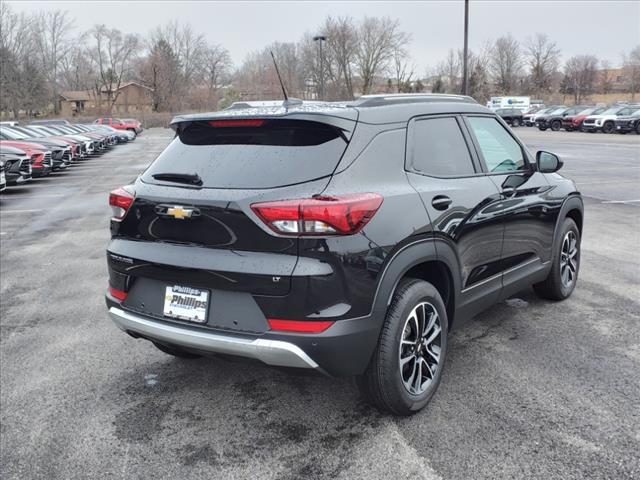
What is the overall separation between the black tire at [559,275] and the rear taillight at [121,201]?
11.4 feet

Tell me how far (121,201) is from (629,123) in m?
37.6

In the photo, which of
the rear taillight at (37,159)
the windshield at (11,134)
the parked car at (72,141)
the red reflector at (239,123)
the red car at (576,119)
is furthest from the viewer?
the red car at (576,119)

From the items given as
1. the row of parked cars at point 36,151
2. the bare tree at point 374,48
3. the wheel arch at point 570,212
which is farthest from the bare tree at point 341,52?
the wheel arch at point 570,212

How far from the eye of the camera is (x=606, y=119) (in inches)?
1431

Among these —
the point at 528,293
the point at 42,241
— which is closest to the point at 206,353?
the point at 528,293

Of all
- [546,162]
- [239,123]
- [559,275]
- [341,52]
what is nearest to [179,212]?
[239,123]

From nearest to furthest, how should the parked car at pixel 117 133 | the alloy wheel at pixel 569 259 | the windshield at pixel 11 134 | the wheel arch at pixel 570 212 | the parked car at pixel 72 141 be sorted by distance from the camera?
the wheel arch at pixel 570 212 < the alloy wheel at pixel 569 259 < the windshield at pixel 11 134 < the parked car at pixel 72 141 < the parked car at pixel 117 133

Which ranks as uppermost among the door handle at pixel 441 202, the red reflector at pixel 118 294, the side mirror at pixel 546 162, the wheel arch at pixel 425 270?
the side mirror at pixel 546 162

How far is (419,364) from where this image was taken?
3.42 m

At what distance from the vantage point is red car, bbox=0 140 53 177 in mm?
16266

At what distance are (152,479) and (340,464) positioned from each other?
3.01 ft

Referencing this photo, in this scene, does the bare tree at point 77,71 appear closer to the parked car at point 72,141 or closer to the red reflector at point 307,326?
the parked car at point 72,141

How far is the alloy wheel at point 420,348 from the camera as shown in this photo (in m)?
3.32

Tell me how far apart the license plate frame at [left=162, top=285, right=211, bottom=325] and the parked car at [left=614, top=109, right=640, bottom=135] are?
3745 cm
